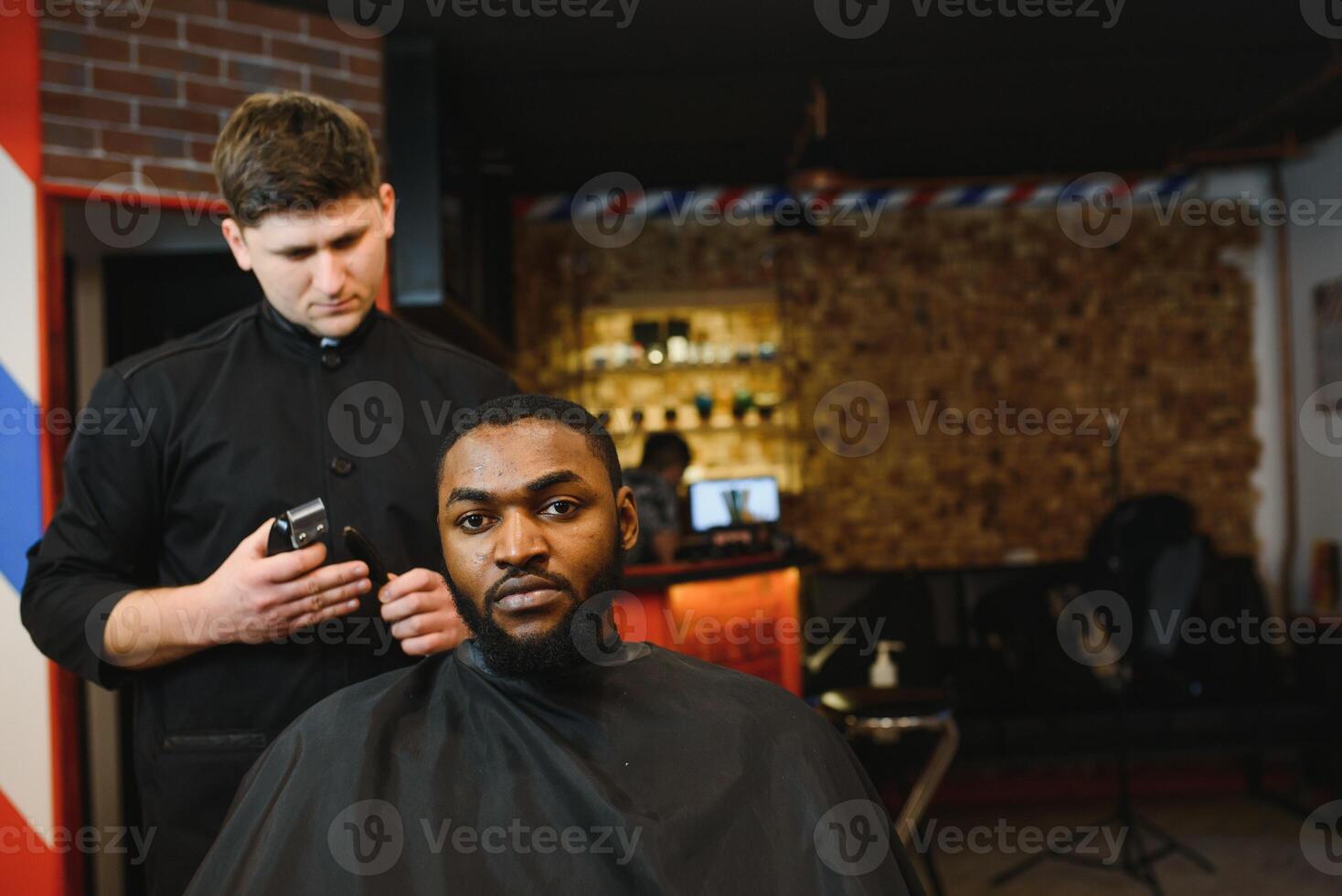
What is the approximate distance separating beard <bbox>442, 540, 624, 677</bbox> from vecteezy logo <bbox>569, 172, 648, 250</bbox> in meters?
4.77

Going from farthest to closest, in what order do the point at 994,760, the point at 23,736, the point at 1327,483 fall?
1. the point at 1327,483
2. the point at 994,760
3. the point at 23,736

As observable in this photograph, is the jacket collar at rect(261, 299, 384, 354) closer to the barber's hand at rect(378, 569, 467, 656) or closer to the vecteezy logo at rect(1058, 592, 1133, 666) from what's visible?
the barber's hand at rect(378, 569, 467, 656)

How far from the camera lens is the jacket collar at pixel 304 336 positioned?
1.47m

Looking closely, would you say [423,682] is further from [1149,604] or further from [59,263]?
[1149,604]

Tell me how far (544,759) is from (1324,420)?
5.33 m

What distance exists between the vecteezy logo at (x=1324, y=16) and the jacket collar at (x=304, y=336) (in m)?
3.67

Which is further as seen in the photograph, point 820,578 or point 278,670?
point 820,578

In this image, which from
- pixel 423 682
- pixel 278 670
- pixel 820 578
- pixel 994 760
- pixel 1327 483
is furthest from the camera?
pixel 1327 483

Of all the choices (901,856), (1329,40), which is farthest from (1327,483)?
(901,856)

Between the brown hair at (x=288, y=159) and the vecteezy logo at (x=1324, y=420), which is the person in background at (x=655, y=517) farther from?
the vecteezy logo at (x=1324, y=420)

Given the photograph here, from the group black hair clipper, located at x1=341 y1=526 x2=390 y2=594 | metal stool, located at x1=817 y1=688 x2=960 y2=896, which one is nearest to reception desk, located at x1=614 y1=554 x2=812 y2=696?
metal stool, located at x1=817 y1=688 x2=960 y2=896

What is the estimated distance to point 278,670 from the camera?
1409mm

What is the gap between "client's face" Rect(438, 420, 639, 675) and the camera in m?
1.14

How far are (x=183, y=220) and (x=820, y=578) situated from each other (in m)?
3.15
